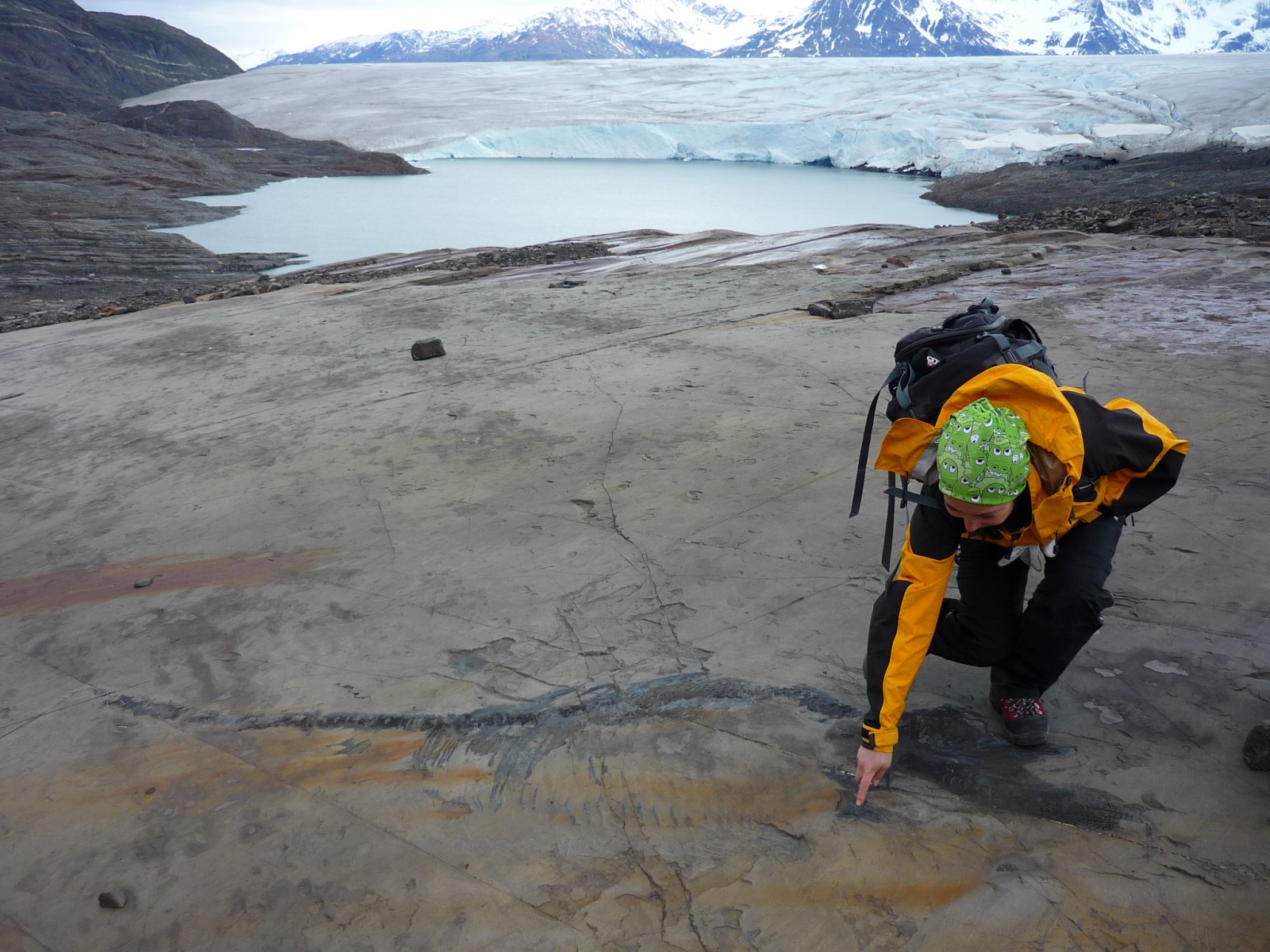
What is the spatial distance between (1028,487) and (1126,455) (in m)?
0.21

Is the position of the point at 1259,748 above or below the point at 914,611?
below

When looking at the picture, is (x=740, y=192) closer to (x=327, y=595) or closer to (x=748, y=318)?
(x=748, y=318)

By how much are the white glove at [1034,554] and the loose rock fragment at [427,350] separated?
4.31 meters

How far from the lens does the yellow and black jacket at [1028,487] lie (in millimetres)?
1533

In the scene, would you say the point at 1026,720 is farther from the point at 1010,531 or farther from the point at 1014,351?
the point at 1014,351

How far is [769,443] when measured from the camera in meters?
3.67

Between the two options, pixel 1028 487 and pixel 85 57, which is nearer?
pixel 1028 487

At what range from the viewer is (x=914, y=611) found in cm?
162

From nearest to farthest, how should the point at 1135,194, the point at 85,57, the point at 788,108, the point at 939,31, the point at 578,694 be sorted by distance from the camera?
the point at 578,694
the point at 1135,194
the point at 788,108
the point at 85,57
the point at 939,31

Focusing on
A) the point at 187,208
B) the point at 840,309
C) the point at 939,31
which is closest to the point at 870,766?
the point at 840,309

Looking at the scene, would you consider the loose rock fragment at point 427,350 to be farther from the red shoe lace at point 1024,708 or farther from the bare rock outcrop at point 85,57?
the bare rock outcrop at point 85,57

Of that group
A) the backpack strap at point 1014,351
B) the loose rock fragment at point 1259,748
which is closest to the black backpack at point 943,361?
the backpack strap at point 1014,351

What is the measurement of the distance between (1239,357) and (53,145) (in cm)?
2375

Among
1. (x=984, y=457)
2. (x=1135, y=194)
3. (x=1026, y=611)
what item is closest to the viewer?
(x=984, y=457)
